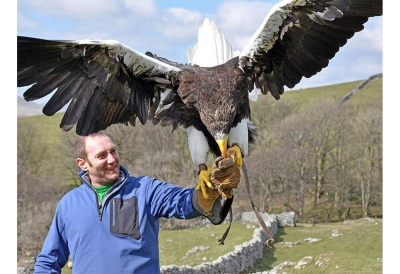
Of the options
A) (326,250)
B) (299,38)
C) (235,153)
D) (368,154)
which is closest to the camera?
(235,153)

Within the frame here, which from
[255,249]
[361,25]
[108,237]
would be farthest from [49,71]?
[255,249]

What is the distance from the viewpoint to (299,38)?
11.5ft

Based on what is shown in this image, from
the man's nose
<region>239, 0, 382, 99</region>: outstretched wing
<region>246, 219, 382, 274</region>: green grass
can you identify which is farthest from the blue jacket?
<region>246, 219, 382, 274</region>: green grass

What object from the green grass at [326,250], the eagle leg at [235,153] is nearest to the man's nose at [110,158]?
the eagle leg at [235,153]

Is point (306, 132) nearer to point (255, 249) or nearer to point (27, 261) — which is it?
point (255, 249)

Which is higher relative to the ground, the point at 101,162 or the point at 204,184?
the point at 101,162

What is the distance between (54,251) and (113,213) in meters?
0.46

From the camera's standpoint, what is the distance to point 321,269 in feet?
→ 33.0

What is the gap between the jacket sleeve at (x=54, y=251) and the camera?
300 centimetres

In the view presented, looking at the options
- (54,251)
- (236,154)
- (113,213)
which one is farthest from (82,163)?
(236,154)

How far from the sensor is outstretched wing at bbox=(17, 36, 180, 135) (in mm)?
3160

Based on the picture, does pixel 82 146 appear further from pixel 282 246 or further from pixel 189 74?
pixel 282 246

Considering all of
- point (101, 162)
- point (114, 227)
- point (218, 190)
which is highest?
point (101, 162)

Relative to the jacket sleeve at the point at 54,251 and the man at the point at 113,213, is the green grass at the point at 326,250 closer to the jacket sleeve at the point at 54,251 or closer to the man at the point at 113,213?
the man at the point at 113,213
